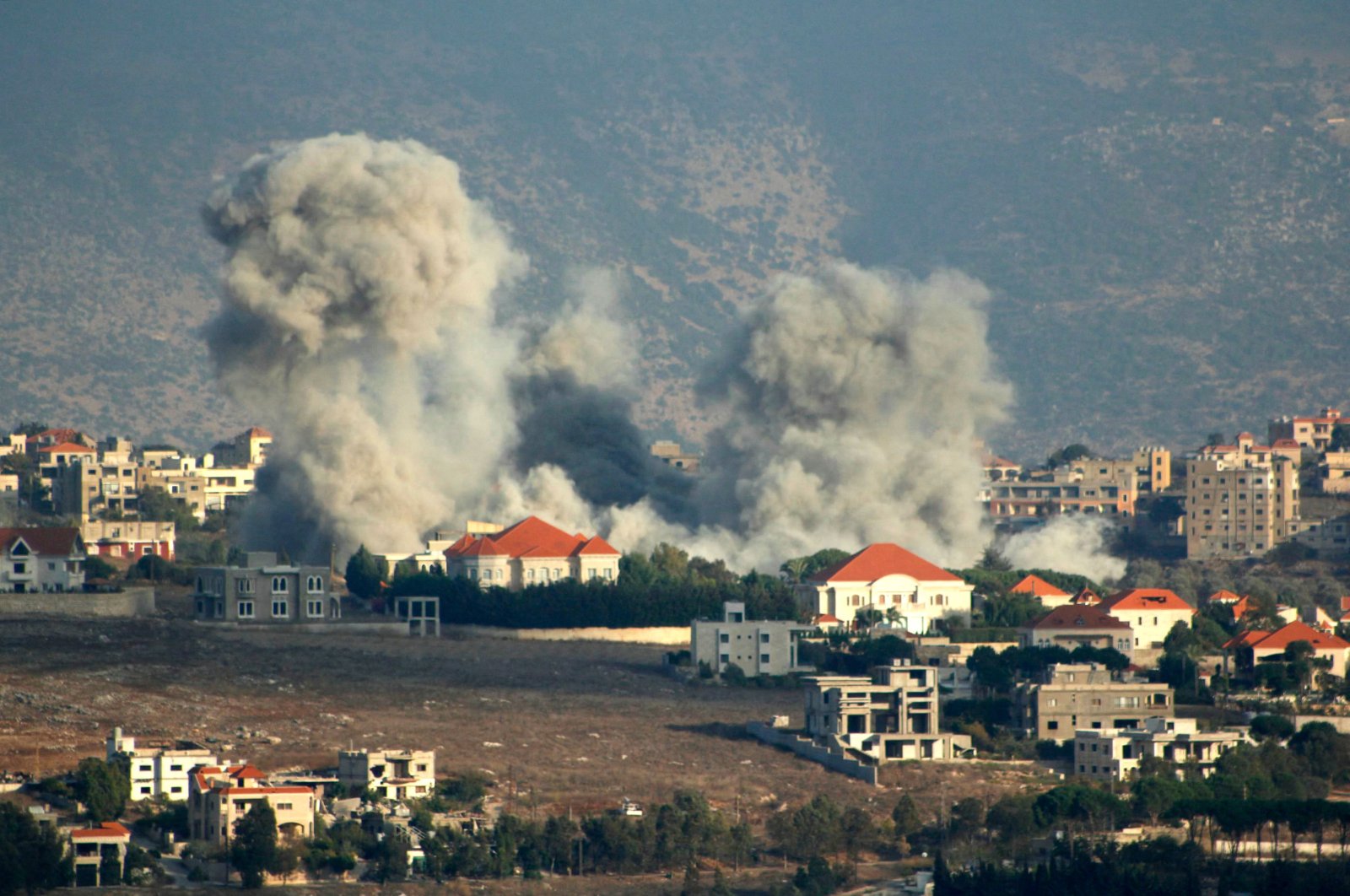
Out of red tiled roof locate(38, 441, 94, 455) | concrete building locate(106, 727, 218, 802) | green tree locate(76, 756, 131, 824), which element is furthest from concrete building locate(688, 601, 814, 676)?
red tiled roof locate(38, 441, 94, 455)

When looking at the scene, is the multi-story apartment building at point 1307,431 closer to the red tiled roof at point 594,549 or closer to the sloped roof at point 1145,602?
the red tiled roof at point 594,549

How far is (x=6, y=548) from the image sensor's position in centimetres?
9394

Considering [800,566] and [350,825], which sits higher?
[800,566]

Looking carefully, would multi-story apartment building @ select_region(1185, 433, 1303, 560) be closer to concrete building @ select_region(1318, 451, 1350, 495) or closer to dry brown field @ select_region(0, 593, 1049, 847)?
concrete building @ select_region(1318, 451, 1350, 495)

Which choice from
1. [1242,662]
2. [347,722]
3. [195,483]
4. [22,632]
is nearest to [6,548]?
[22,632]

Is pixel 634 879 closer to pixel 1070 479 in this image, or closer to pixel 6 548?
pixel 6 548

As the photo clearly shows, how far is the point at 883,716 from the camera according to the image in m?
78.2

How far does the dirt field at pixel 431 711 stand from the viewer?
71.2 meters

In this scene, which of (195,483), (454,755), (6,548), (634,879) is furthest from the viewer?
(195,483)

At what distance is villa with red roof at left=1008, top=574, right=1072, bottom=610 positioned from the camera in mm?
101688

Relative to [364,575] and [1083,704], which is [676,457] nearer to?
[364,575]

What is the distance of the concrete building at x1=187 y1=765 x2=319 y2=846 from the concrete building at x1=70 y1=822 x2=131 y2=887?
1.74 m

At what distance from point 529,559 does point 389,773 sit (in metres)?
33.3

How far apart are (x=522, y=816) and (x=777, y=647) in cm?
2312
